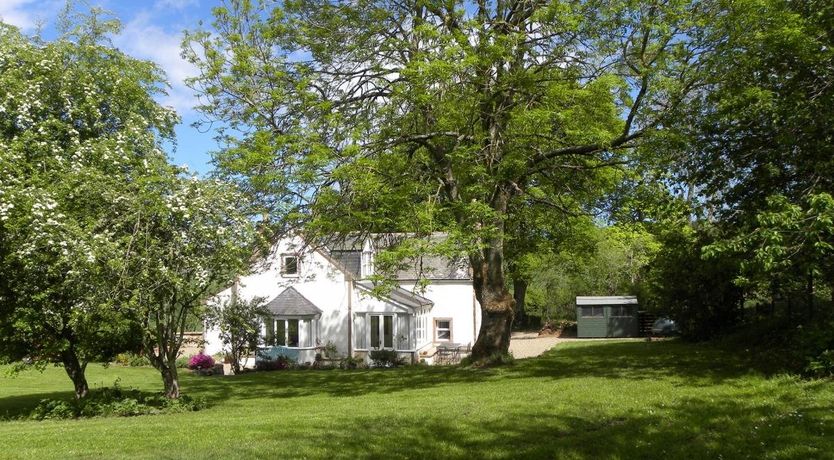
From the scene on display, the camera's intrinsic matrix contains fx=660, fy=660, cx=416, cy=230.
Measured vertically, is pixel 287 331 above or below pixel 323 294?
below

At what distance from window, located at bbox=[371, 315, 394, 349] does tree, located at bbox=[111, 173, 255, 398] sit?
703 inches

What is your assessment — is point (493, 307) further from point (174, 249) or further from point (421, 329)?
point (421, 329)

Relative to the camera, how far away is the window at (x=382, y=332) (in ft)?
104

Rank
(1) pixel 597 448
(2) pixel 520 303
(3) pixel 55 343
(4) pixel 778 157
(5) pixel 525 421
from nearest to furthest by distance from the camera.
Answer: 1. (1) pixel 597 448
2. (5) pixel 525 421
3. (4) pixel 778 157
4. (3) pixel 55 343
5. (2) pixel 520 303

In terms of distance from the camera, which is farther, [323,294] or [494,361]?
[323,294]

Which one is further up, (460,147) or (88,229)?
(460,147)

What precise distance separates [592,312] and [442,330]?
1120cm

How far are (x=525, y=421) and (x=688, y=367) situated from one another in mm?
8014

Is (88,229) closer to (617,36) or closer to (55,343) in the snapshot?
(55,343)

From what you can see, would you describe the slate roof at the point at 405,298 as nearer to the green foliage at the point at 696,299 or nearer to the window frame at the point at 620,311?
the green foliage at the point at 696,299

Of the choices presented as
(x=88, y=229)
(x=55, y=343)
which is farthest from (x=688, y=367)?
(x=55, y=343)

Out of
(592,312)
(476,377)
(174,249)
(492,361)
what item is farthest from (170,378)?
(592,312)

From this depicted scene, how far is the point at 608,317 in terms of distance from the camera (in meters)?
40.5

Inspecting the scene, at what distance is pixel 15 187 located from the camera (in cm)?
1286
